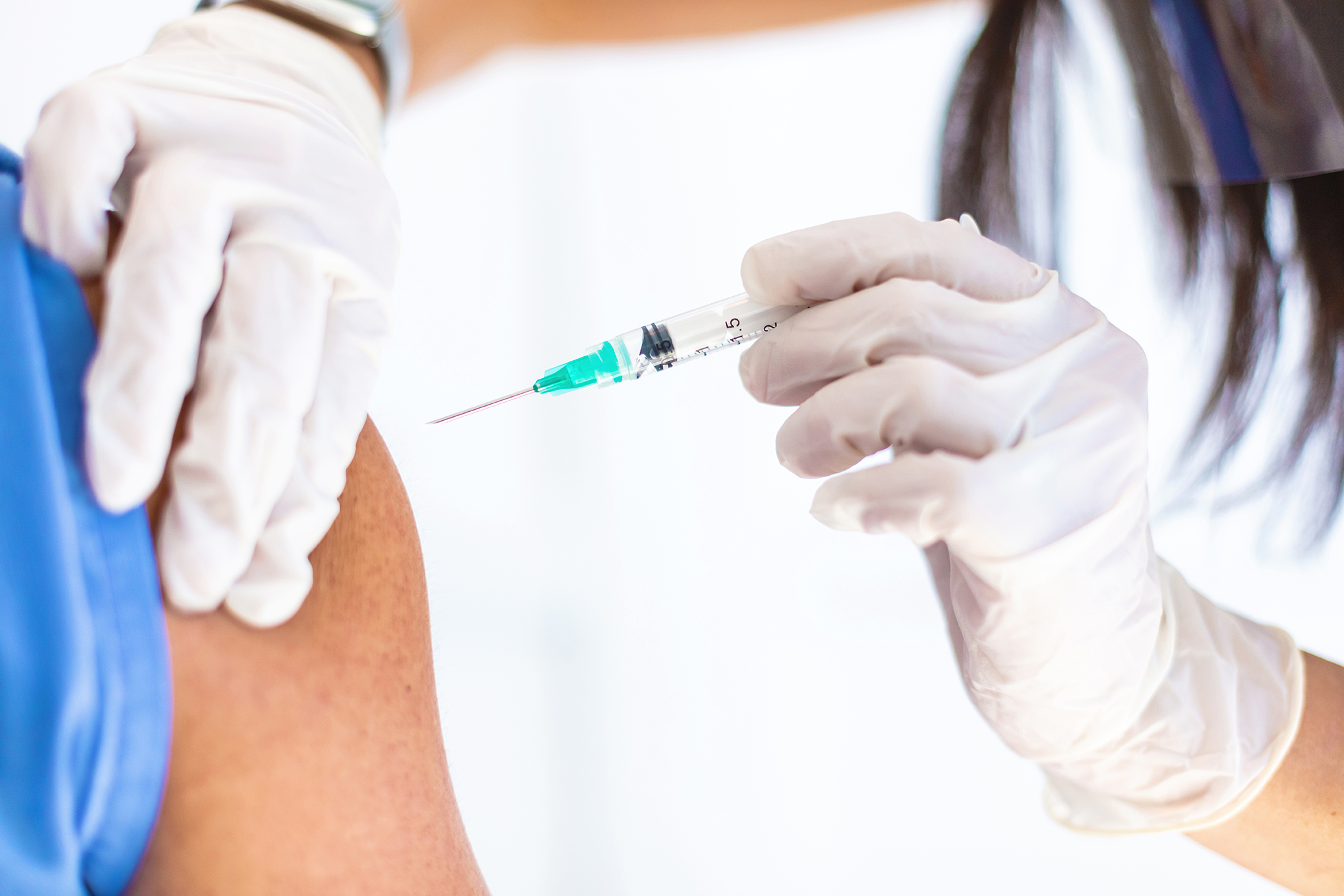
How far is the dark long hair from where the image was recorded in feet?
4.82

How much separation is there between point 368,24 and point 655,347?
93 centimetres

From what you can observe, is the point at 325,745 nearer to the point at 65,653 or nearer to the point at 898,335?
the point at 65,653

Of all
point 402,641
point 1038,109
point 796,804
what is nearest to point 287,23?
point 402,641

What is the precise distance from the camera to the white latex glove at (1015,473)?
0.82 metres

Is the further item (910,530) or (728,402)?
(728,402)

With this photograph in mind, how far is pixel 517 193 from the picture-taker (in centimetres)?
193

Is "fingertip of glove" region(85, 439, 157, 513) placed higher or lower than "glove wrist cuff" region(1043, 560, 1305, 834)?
higher

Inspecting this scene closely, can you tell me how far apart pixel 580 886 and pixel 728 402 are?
1.00m

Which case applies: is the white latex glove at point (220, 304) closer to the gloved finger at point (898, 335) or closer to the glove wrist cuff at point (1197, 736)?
the gloved finger at point (898, 335)

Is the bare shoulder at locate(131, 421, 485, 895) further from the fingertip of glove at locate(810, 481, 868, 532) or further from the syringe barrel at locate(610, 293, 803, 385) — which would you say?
the fingertip of glove at locate(810, 481, 868, 532)

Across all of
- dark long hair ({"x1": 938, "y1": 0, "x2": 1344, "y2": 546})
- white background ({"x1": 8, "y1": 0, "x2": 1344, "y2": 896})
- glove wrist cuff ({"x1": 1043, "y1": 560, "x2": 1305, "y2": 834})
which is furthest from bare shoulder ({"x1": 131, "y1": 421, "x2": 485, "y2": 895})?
dark long hair ({"x1": 938, "y1": 0, "x2": 1344, "y2": 546})

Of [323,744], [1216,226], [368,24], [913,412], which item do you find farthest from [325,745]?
[1216,226]

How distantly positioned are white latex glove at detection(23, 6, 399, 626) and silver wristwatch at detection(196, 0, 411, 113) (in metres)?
0.45

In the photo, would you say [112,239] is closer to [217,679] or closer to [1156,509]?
[217,679]
